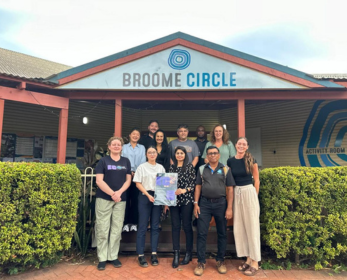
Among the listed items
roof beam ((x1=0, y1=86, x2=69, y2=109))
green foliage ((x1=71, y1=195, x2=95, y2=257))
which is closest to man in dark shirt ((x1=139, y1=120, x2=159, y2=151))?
green foliage ((x1=71, y1=195, x2=95, y2=257))

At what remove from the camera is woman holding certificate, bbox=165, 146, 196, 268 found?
11.0 feet

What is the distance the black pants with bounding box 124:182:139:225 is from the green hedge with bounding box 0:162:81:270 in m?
0.83

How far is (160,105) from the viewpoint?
8312 mm

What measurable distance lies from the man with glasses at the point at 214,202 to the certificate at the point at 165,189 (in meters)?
0.37

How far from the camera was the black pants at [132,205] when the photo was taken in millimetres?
3922

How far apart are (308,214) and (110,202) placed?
280cm

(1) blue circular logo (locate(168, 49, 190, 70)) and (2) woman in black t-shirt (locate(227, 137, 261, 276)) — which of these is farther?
(1) blue circular logo (locate(168, 49, 190, 70))

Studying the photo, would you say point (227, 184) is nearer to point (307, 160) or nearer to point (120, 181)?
point (120, 181)

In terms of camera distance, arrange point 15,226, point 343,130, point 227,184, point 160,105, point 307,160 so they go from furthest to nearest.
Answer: point 160,105 → point 307,160 → point 343,130 → point 227,184 → point 15,226

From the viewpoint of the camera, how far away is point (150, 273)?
321 centimetres

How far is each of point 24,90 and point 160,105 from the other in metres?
4.20

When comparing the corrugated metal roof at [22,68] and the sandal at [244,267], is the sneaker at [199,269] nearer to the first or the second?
the sandal at [244,267]

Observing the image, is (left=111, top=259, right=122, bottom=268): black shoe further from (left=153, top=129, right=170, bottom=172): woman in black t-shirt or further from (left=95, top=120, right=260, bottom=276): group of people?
(left=153, top=129, right=170, bottom=172): woman in black t-shirt

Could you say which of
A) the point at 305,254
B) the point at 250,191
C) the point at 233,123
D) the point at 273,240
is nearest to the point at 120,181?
the point at 250,191
